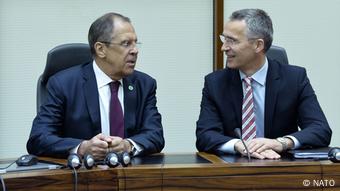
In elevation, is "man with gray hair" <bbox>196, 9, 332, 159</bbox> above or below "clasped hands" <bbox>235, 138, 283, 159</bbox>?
above

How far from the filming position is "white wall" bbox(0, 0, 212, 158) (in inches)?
153

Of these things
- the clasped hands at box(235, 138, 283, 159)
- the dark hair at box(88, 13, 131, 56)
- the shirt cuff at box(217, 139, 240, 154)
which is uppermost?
the dark hair at box(88, 13, 131, 56)

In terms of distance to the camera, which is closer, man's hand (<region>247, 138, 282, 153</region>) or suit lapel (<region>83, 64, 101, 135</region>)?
man's hand (<region>247, 138, 282, 153</region>)

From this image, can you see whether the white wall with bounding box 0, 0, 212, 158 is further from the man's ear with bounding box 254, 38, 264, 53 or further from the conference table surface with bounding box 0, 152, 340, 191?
the conference table surface with bounding box 0, 152, 340, 191

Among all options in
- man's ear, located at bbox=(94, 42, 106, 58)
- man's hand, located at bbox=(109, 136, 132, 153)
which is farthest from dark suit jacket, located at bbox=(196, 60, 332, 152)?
man's ear, located at bbox=(94, 42, 106, 58)

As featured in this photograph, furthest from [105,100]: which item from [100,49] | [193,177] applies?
[193,177]

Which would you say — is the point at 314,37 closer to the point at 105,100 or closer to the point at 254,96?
the point at 254,96

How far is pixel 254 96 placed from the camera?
298 cm

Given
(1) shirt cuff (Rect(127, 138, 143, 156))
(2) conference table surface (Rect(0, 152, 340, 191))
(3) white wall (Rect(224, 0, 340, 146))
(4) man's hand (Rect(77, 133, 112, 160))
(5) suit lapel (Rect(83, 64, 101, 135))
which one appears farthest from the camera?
(3) white wall (Rect(224, 0, 340, 146))

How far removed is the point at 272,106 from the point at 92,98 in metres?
0.77

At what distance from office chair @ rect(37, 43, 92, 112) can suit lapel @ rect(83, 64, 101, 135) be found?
164 mm

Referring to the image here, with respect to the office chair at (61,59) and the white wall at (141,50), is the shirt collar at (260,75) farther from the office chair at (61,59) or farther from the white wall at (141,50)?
the white wall at (141,50)

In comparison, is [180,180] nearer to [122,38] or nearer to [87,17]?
[122,38]

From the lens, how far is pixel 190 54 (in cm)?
408
